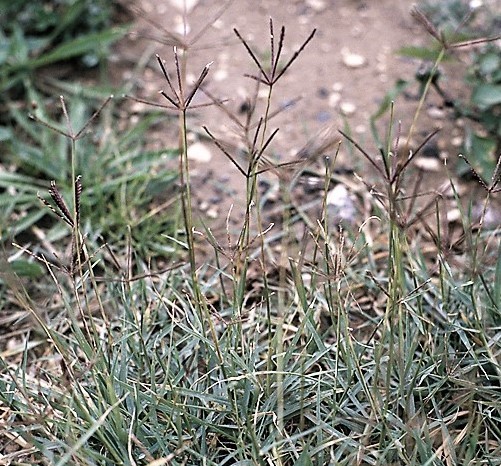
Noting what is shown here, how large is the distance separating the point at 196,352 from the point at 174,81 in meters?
1.09

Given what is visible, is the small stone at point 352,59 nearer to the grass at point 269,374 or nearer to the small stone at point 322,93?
the small stone at point 322,93

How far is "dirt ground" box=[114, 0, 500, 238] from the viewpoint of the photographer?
6.95ft

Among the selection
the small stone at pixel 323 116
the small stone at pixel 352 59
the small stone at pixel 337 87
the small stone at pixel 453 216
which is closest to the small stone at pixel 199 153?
the small stone at pixel 323 116

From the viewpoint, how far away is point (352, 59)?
2406 millimetres

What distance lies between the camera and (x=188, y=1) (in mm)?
2611

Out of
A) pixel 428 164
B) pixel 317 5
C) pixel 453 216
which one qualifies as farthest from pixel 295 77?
pixel 453 216

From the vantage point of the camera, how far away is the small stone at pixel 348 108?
88.6 inches

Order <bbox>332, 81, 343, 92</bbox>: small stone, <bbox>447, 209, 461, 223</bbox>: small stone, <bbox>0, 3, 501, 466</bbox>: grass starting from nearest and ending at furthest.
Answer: <bbox>0, 3, 501, 466</bbox>: grass, <bbox>447, 209, 461, 223</bbox>: small stone, <bbox>332, 81, 343, 92</bbox>: small stone

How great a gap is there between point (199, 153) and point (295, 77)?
397 millimetres

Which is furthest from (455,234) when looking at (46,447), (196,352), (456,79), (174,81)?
(46,447)

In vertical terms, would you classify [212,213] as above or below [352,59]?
below

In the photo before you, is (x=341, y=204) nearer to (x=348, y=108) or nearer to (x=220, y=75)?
(x=348, y=108)

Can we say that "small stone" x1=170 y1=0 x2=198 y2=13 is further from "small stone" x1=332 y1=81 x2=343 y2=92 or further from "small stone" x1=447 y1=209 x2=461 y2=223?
"small stone" x1=447 y1=209 x2=461 y2=223

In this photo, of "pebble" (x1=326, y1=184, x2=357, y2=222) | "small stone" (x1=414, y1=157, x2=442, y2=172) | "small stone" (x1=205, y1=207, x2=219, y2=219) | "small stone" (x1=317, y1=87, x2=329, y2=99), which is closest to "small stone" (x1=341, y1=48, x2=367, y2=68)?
"small stone" (x1=317, y1=87, x2=329, y2=99)
